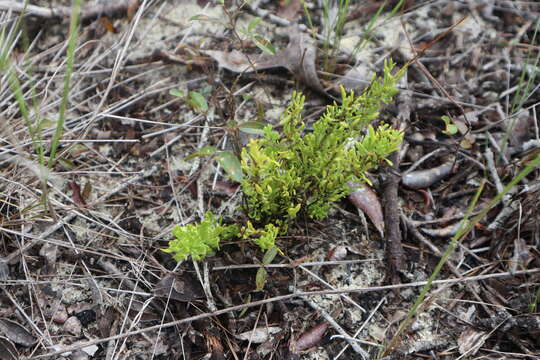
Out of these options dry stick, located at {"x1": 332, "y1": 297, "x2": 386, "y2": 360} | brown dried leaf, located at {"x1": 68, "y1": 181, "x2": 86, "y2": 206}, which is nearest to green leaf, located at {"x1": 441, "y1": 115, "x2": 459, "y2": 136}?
dry stick, located at {"x1": 332, "y1": 297, "x2": 386, "y2": 360}

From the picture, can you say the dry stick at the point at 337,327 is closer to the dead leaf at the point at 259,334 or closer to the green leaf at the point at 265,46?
the dead leaf at the point at 259,334

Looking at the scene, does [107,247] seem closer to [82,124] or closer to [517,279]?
[82,124]

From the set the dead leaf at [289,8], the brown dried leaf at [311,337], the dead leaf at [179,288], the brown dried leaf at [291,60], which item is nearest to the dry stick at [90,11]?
the brown dried leaf at [291,60]

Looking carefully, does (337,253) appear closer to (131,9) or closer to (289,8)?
(289,8)

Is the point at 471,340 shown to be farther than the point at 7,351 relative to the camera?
Yes

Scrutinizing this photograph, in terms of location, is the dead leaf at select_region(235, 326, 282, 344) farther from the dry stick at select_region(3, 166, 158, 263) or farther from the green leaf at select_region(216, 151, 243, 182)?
the dry stick at select_region(3, 166, 158, 263)

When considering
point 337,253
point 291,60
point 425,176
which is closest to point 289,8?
point 291,60

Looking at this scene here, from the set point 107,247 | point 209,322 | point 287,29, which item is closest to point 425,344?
point 209,322
